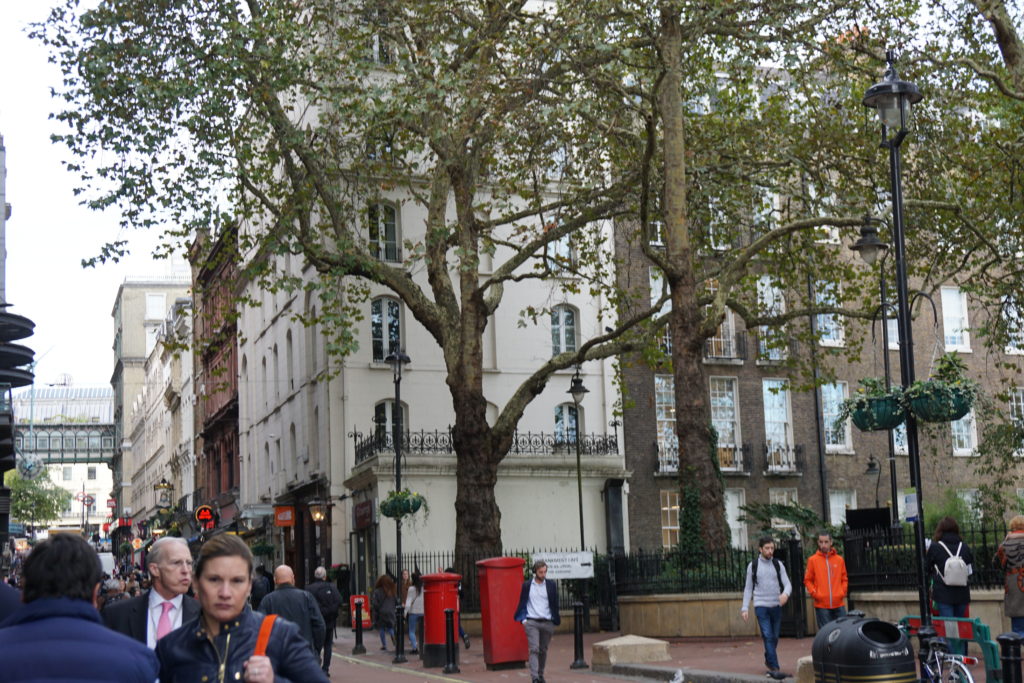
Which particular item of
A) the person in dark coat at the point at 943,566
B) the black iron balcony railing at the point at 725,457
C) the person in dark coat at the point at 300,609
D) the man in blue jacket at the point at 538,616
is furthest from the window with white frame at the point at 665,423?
the person in dark coat at the point at 300,609

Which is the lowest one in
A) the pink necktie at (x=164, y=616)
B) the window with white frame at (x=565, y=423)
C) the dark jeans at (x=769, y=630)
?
the dark jeans at (x=769, y=630)

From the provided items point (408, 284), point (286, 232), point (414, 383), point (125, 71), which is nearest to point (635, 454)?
point (414, 383)

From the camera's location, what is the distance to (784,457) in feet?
135

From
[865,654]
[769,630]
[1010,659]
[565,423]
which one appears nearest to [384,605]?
[769,630]

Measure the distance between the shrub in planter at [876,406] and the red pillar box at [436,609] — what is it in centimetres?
929

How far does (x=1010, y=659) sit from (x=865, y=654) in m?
1.04

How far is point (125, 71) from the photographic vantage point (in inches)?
1032

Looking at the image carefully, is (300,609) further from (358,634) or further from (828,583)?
(358,634)

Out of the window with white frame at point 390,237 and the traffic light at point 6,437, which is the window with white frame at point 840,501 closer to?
the window with white frame at point 390,237

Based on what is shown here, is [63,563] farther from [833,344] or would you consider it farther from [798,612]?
[833,344]

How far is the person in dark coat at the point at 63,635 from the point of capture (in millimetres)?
4379

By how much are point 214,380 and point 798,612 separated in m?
Result: 44.1

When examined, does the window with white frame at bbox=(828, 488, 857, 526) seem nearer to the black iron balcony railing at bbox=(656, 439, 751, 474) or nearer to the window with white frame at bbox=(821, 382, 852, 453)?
the window with white frame at bbox=(821, 382, 852, 453)

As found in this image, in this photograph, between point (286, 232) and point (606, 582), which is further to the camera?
point (606, 582)
